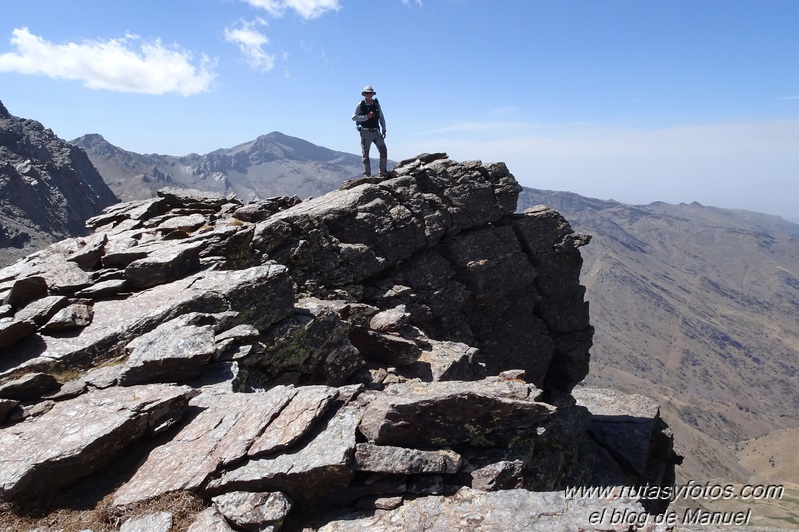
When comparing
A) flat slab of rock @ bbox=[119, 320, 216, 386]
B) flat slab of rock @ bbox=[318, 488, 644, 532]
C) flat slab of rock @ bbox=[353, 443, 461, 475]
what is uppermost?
flat slab of rock @ bbox=[119, 320, 216, 386]

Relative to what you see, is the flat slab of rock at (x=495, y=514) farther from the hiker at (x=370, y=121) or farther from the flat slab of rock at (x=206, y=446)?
the hiker at (x=370, y=121)

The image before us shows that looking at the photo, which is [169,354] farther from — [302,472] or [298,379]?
[302,472]

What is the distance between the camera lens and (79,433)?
14.1 m

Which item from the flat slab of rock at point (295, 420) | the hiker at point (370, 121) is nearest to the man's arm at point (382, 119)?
the hiker at point (370, 121)

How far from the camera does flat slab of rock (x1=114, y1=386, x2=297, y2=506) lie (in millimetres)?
13547

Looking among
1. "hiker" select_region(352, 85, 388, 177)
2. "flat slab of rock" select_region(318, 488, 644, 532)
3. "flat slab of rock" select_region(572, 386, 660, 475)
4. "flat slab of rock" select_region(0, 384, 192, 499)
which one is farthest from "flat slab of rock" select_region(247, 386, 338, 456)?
"flat slab of rock" select_region(572, 386, 660, 475)

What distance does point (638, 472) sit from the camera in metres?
39.2

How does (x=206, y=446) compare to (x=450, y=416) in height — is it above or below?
above

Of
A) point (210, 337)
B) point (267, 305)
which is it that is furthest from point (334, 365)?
point (210, 337)

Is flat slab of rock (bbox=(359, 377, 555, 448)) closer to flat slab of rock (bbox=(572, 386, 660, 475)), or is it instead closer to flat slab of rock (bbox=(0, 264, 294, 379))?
flat slab of rock (bbox=(0, 264, 294, 379))

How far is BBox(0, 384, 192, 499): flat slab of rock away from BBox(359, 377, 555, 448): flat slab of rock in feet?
22.5

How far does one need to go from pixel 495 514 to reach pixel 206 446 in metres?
8.95

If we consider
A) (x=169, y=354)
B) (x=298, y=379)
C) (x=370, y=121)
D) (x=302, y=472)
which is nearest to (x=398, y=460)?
(x=302, y=472)

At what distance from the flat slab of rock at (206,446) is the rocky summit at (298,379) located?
65mm
